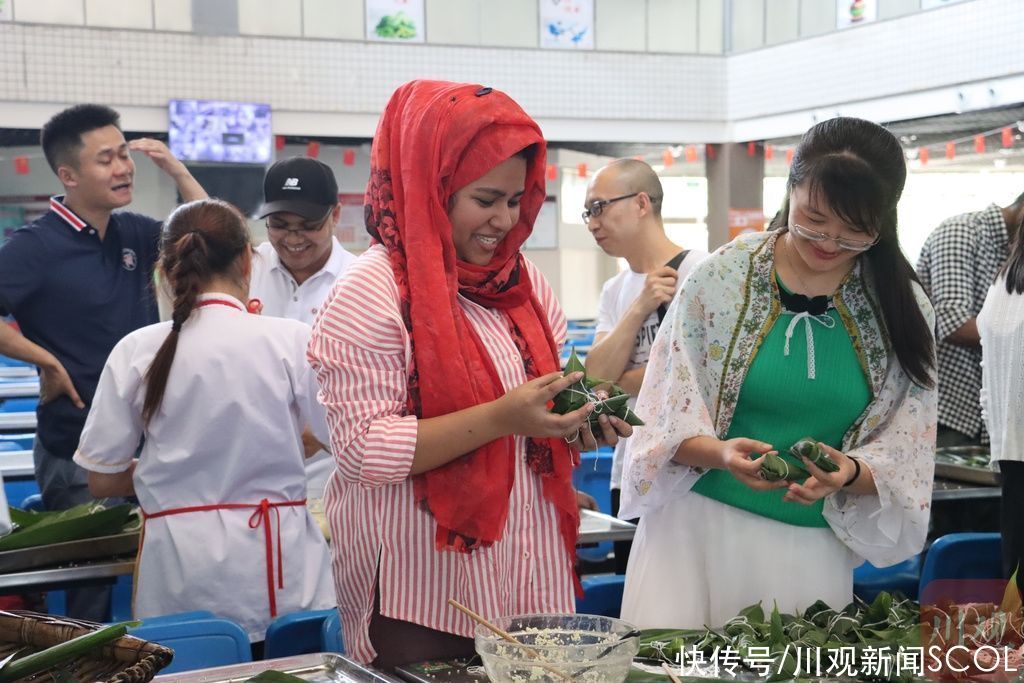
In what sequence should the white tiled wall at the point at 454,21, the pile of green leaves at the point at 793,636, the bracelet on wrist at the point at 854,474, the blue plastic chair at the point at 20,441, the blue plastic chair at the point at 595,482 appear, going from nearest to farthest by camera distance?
the pile of green leaves at the point at 793,636 → the bracelet on wrist at the point at 854,474 → the blue plastic chair at the point at 595,482 → the blue plastic chair at the point at 20,441 → the white tiled wall at the point at 454,21

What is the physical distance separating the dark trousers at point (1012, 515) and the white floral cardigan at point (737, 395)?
632 mm

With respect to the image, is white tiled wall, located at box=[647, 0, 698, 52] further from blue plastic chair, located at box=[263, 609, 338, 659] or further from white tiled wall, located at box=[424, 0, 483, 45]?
blue plastic chair, located at box=[263, 609, 338, 659]

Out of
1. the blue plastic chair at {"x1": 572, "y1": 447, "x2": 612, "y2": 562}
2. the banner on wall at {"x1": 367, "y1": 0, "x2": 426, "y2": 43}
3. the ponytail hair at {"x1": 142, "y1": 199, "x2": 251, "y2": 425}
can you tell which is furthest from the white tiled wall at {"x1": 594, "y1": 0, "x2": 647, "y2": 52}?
the ponytail hair at {"x1": 142, "y1": 199, "x2": 251, "y2": 425}

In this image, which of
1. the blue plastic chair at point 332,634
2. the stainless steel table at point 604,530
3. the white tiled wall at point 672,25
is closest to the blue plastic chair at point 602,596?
the stainless steel table at point 604,530

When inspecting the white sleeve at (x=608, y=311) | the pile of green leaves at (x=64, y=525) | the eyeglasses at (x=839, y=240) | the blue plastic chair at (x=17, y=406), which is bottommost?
the blue plastic chair at (x=17, y=406)

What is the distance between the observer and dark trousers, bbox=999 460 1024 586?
8.97 ft

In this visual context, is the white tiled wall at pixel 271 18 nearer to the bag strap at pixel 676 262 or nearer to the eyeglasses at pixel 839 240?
the bag strap at pixel 676 262

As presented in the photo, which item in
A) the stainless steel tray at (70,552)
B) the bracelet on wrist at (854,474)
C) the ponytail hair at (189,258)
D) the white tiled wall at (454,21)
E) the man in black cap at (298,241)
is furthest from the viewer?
the white tiled wall at (454,21)

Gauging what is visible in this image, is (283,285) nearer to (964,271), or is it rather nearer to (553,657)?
(964,271)

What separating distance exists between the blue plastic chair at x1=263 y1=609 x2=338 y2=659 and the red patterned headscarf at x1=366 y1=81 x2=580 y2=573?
83cm

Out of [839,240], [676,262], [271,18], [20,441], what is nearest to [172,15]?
[271,18]

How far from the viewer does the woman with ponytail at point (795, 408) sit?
218cm

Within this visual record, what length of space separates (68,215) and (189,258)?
138cm

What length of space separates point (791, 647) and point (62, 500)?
2696 mm
